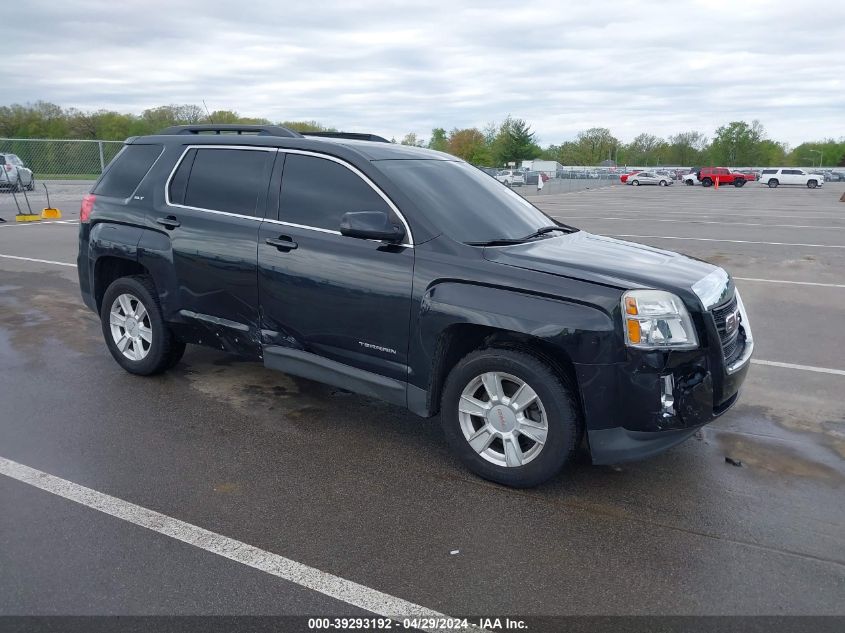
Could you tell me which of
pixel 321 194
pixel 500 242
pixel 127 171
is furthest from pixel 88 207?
pixel 500 242

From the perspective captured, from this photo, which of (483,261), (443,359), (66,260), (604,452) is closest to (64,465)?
(443,359)

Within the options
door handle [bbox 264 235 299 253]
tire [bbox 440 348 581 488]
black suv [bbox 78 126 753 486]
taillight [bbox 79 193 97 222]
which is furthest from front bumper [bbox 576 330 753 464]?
taillight [bbox 79 193 97 222]

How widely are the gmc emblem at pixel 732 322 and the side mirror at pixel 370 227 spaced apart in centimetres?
189

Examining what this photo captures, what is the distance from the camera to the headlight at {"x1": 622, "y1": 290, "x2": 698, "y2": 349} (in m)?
3.61


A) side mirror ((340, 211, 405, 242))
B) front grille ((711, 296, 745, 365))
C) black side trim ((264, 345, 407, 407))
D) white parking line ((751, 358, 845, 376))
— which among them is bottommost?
white parking line ((751, 358, 845, 376))

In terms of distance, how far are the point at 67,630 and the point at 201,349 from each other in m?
4.00

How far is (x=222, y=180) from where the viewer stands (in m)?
5.12

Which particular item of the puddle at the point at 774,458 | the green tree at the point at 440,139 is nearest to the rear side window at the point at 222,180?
the puddle at the point at 774,458

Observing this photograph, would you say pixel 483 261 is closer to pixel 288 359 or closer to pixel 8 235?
pixel 288 359

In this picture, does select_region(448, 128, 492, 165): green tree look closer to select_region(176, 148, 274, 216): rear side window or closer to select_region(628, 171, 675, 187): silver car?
select_region(628, 171, 675, 187): silver car

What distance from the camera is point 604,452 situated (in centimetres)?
374

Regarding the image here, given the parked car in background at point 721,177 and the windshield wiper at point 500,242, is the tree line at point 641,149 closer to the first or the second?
the parked car in background at point 721,177

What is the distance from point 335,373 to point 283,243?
0.90 metres

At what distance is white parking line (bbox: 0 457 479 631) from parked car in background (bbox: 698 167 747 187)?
63.0 m
